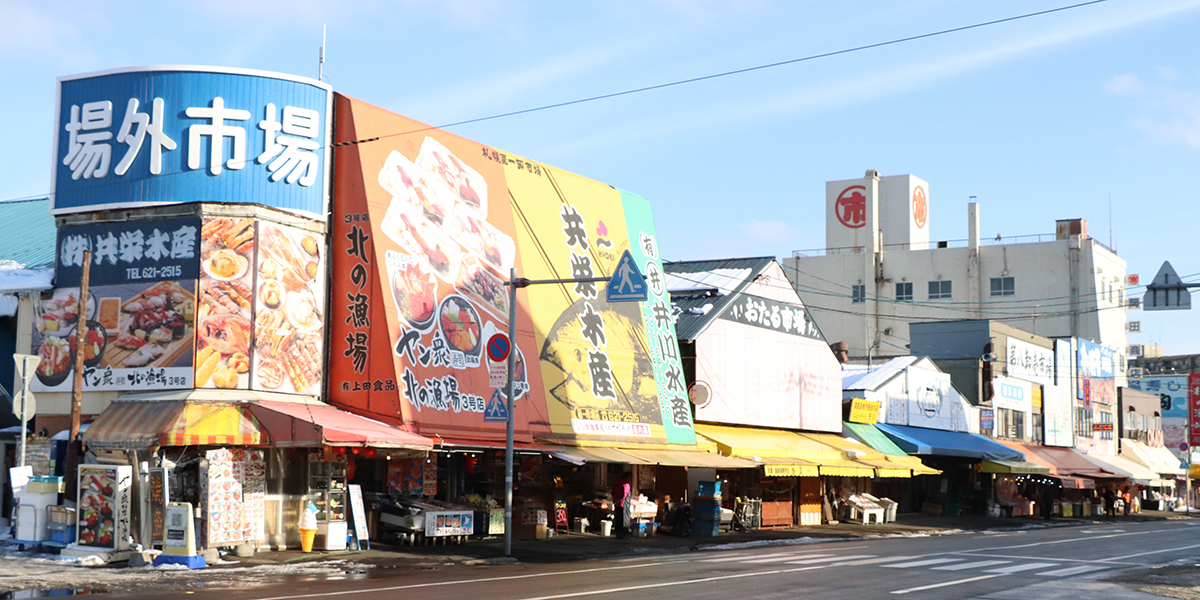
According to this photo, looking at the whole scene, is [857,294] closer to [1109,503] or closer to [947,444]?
[1109,503]

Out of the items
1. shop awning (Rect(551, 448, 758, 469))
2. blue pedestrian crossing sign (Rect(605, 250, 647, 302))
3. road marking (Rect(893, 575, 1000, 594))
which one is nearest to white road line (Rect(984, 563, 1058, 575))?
road marking (Rect(893, 575, 1000, 594))

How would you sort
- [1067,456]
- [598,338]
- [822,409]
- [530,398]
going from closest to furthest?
1. [530,398]
2. [598,338]
3. [822,409]
4. [1067,456]

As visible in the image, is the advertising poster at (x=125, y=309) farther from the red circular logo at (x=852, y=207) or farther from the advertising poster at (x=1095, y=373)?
the red circular logo at (x=852, y=207)

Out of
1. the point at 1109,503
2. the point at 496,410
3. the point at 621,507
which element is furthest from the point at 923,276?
the point at 496,410

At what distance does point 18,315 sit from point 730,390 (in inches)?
832

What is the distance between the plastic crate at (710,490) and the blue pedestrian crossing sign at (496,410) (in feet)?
31.3

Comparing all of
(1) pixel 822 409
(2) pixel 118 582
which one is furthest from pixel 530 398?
(1) pixel 822 409

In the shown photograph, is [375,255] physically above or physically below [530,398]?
above

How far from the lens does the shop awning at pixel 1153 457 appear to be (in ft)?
243

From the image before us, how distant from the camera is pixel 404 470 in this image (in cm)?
2639

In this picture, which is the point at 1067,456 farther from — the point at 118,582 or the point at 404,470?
the point at 118,582

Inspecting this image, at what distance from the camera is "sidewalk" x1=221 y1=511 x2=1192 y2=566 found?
2248 centimetres

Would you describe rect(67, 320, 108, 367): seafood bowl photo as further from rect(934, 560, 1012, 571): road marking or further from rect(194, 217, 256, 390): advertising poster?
rect(934, 560, 1012, 571): road marking

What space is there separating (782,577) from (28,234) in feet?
66.9
